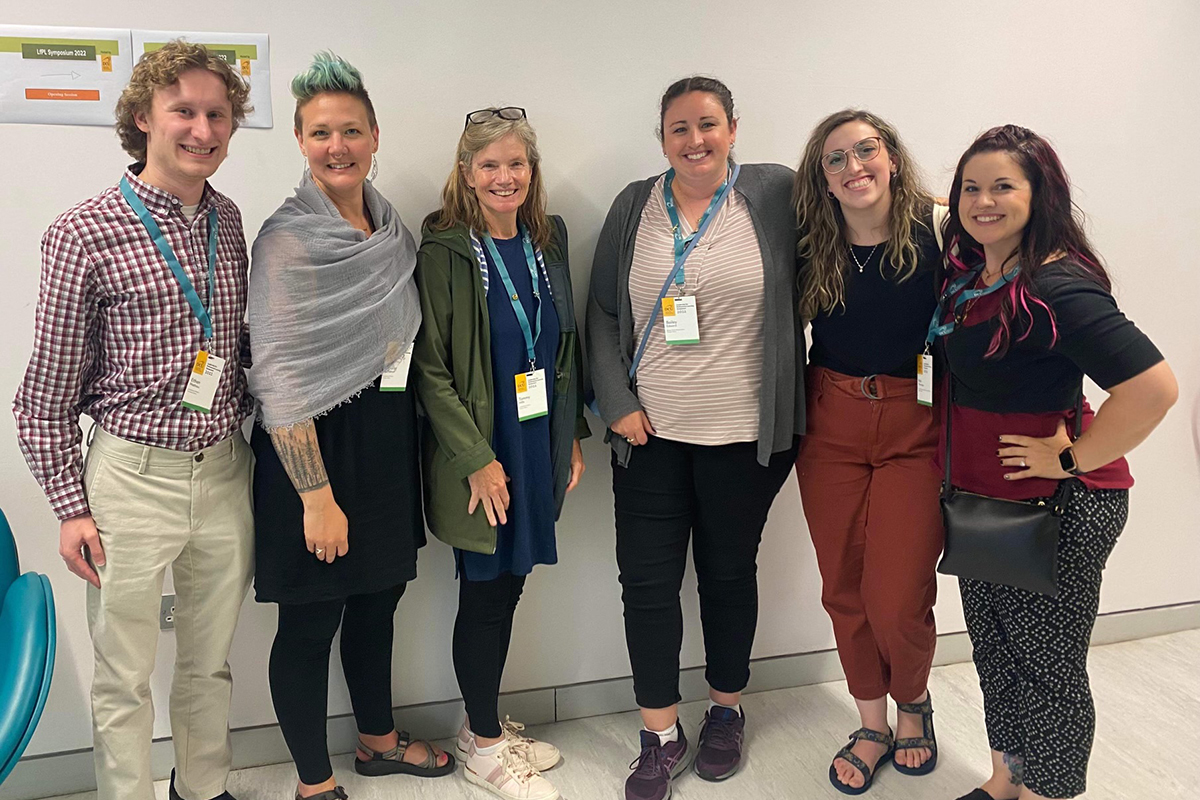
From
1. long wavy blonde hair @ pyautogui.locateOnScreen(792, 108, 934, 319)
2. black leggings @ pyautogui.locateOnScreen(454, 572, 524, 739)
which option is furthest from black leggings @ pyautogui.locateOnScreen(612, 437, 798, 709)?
long wavy blonde hair @ pyautogui.locateOnScreen(792, 108, 934, 319)

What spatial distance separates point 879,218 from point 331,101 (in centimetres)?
126

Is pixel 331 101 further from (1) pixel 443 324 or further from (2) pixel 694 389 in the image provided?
(2) pixel 694 389

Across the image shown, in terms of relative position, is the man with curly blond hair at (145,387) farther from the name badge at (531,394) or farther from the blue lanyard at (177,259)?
the name badge at (531,394)

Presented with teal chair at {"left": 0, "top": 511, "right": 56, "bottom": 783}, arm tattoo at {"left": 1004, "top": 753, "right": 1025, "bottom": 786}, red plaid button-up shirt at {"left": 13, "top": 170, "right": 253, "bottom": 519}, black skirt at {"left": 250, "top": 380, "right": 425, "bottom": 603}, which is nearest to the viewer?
teal chair at {"left": 0, "top": 511, "right": 56, "bottom": 783}

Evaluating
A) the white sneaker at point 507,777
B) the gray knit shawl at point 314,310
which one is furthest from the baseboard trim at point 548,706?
the gray knit shawl at point 314,310

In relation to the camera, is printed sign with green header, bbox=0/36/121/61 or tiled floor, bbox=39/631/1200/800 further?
tiled floor, bbox=39/631/1200/800

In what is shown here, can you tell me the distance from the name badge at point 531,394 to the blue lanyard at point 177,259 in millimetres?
680

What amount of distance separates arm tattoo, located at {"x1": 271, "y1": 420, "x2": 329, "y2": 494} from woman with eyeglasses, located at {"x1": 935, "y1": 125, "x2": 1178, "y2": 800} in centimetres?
140

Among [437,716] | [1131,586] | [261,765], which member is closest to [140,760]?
[261,765]

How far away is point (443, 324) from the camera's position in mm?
1876

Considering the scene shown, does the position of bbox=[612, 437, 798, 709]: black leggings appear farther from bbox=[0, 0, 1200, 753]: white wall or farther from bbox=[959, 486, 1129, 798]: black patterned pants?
bbox=[959, 486, 1129, 798]: black patterned pants

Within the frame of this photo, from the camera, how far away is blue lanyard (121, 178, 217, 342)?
62.5 inches

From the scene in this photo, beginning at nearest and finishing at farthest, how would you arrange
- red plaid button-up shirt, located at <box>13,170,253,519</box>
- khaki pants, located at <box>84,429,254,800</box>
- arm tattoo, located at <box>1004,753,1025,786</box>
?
1. red plaid button-up shirt, located at <box>13,170,253,519</box>
2. khaki pants, located at <box>84,429,254,800</box>
3. arm tattoo, located at <box>1004,753,1025,786</box>

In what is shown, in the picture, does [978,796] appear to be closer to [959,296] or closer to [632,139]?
[959,296]
